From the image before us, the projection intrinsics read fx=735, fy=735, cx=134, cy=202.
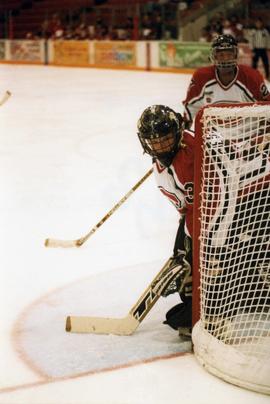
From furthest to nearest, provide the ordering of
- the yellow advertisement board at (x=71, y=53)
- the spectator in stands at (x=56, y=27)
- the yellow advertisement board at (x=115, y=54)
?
1. the spectator in stands at (x=56, y=27)
2. the yellow advertisement board at (x=71, y=53)
3. the yellow advertisement board at (x=115, y=54)

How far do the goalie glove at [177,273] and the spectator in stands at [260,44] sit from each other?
9911mm

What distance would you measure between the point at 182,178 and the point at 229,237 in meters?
0.26

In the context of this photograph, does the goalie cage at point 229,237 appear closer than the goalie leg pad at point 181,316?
Yes

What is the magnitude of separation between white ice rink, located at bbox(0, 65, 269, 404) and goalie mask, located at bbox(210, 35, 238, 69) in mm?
967

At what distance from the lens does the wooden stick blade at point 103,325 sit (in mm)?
2654

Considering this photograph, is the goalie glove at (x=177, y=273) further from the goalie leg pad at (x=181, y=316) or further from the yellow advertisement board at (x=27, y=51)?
the yellow advertisement board at (x=27, y=51)

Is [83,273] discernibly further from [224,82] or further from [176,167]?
[224,82]

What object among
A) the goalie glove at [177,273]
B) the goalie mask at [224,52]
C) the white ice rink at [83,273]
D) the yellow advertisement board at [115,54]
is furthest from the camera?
the yellow advertisement board at [115,54]

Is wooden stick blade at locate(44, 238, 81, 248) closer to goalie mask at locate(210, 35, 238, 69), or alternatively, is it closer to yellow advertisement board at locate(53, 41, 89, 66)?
goalie mask at locate(210, 35, 238, 69)

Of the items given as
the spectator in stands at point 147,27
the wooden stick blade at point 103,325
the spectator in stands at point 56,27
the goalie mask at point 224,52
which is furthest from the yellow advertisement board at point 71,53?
the wooden stick blade at point 103,325

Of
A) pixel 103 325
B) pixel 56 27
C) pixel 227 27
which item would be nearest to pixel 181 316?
pixel 103 325

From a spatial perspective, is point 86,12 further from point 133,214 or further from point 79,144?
point 133,214

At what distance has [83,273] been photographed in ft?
11.2

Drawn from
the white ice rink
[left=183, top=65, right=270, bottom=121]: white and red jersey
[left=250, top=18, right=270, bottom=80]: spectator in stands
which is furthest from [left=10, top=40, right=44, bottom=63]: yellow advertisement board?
[left=183, top=65, right=270, bottom=121]: white and red jersey
